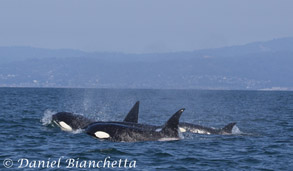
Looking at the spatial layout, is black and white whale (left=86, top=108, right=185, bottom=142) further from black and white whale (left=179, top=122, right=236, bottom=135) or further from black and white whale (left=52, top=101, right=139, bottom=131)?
black and white whale (left=179, top=122, right=236, bottom=135)

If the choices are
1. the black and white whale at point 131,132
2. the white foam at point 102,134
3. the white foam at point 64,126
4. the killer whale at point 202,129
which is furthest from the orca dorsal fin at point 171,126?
the white foam at point 64,126

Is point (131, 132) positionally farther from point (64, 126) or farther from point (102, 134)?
point (64, 126)

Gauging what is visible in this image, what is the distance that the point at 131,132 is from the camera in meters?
21.6

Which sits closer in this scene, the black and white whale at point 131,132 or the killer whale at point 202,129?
the black and white whale at point 131,132

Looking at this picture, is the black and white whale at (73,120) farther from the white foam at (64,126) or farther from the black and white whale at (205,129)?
the black and white whale at (205,129)

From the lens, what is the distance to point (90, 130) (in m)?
21.7

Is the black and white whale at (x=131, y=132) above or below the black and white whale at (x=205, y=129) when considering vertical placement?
below

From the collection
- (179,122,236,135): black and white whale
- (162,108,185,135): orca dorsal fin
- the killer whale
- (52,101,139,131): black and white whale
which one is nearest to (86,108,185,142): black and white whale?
(162,108,185,135): orca dorsal fin

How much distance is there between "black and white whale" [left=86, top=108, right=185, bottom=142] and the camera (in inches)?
837

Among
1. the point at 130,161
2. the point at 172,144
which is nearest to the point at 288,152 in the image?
the point at 172,144

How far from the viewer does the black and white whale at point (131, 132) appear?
21250 mm

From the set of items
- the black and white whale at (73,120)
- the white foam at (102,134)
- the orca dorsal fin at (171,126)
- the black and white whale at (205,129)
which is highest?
the black and white whale at (73,120)

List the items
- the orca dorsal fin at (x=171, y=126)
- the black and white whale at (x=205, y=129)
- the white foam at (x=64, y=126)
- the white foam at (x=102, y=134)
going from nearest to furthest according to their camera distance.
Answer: the orca dorsal fin at (x=171, y=126) < the white foam at (x=102, y=134) < the white foam at (x=64, y=126) < the black and white whale at (x=205, y=129)

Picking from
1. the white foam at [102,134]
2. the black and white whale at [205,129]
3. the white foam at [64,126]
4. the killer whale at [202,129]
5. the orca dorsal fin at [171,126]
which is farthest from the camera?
the black and white whale at [205,129]
